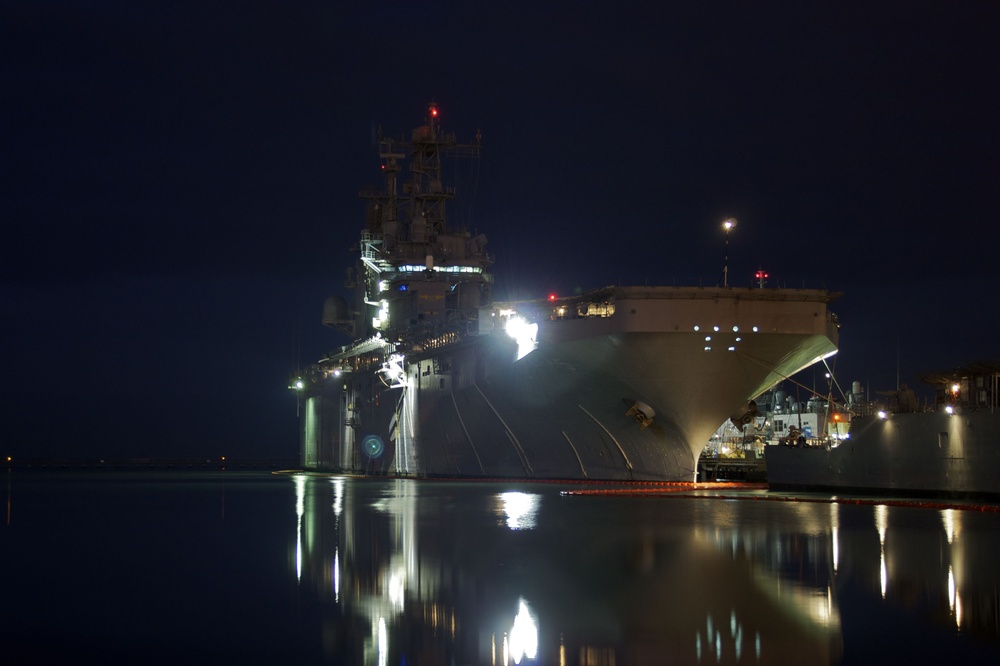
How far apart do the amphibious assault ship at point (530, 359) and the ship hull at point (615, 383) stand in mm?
53

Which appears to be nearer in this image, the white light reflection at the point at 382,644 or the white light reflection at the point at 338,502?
the white light reflection at the point at 382,644

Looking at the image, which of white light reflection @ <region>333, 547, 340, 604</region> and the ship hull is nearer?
white light reflection @ <region>333, 547, 340, 604</region>

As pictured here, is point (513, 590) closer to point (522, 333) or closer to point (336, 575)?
point (336, 575)

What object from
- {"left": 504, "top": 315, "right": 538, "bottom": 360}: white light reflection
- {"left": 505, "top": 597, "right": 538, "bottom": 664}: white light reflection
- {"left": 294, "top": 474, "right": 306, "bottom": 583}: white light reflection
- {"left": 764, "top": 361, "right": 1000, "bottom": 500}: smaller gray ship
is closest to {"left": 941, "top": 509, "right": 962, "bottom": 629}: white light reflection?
{"left": 764, "top": 361, "right": 1000, "bottom": 500}: smaller gray ship

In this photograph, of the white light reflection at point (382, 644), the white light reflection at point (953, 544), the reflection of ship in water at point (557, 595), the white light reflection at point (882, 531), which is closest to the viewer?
the white light reflection at point (382, 644)

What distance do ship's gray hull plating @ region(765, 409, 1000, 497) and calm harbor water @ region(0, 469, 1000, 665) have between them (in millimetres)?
3275

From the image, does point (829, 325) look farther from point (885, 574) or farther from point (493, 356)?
point (885, 574)

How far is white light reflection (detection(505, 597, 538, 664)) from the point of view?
8859 millimetres

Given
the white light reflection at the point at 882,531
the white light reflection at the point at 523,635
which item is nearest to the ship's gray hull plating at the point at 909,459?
the white light reflection at the point at 882,531

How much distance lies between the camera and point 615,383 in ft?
108

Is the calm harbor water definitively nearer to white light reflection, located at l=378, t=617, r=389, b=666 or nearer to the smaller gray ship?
white light reflection, located at l=378, t=617, r=389, b=666

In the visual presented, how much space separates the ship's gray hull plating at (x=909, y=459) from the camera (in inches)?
1027

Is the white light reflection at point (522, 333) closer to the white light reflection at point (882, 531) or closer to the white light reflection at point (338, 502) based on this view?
the white light reflection at point (338, 502)

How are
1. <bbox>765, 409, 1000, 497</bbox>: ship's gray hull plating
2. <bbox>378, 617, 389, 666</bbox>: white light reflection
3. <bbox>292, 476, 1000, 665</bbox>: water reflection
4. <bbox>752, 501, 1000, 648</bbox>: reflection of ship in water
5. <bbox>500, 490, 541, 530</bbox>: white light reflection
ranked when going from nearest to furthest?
<bbox>378, 617, 389, 666</bbox>: white light reflection → <bbox>292, 476, 1000, 665</bbox>: water reflection → <bbox>752, 501, 1000, 648</bbox>: reflection of ship in water → <bbox>500, 490, 541, 530</bbox>: white light reflection → <bbox>765, 409, 1000, 497</bbox>: ship's gray hull plating
